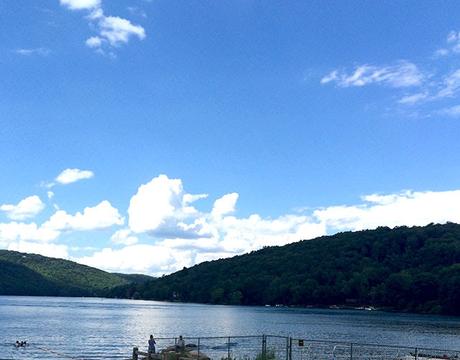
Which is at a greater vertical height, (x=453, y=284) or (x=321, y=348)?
(x=453, y=284)

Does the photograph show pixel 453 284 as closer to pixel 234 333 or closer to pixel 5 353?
pixel 234 333

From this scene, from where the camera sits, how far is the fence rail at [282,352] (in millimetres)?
38250

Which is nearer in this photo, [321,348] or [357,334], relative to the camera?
[321,348]

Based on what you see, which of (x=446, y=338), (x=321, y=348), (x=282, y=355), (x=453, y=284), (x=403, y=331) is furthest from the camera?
(x=453, y=284)

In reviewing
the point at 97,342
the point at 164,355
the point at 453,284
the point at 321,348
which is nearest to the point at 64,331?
the point at 97,342

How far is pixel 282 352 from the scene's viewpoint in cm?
5562

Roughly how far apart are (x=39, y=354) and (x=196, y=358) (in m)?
30.9

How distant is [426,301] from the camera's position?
19750cm

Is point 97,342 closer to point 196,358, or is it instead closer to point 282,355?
point 282,355

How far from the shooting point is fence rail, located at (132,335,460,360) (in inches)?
1506

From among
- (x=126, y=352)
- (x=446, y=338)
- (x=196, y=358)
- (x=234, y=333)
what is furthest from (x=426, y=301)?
(x=196, y=358)

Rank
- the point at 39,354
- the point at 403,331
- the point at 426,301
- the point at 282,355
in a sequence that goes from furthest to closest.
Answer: the point at 426,301 < the point at 403,331 < the point at 39,354 < the point at 282,355

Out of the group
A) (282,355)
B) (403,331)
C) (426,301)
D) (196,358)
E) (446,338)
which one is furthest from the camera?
(426,301)

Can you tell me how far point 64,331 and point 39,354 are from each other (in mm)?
35081
